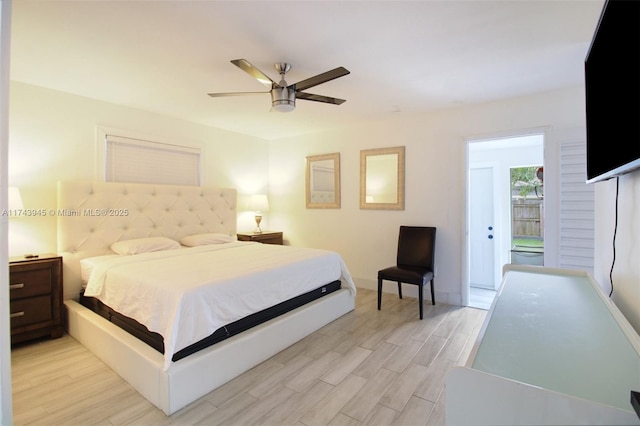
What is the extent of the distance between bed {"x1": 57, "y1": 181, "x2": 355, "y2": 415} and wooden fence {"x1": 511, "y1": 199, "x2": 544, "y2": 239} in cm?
386

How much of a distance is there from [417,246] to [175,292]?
9.15 ft

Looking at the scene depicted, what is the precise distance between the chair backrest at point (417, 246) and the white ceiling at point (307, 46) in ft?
5.06

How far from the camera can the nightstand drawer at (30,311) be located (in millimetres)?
2578

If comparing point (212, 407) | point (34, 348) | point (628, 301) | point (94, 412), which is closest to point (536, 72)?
point (628, 301)

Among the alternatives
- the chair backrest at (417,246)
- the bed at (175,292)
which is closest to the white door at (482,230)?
the chair backrest at (417,246)

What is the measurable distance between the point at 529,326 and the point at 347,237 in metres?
3.52

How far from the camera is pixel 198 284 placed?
202 centimetres

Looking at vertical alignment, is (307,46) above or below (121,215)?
above

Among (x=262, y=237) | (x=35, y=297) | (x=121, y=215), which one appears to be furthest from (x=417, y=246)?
(x=35, y=297)

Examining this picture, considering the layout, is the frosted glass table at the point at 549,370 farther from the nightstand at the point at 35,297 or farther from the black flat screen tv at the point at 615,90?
the nightstand at the point at 35,297

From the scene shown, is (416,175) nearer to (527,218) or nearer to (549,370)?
(527,218)

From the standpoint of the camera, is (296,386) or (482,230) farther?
(482,230)

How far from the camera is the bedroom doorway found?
15.4 ft

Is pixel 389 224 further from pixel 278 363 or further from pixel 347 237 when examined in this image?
pixel 278 363
